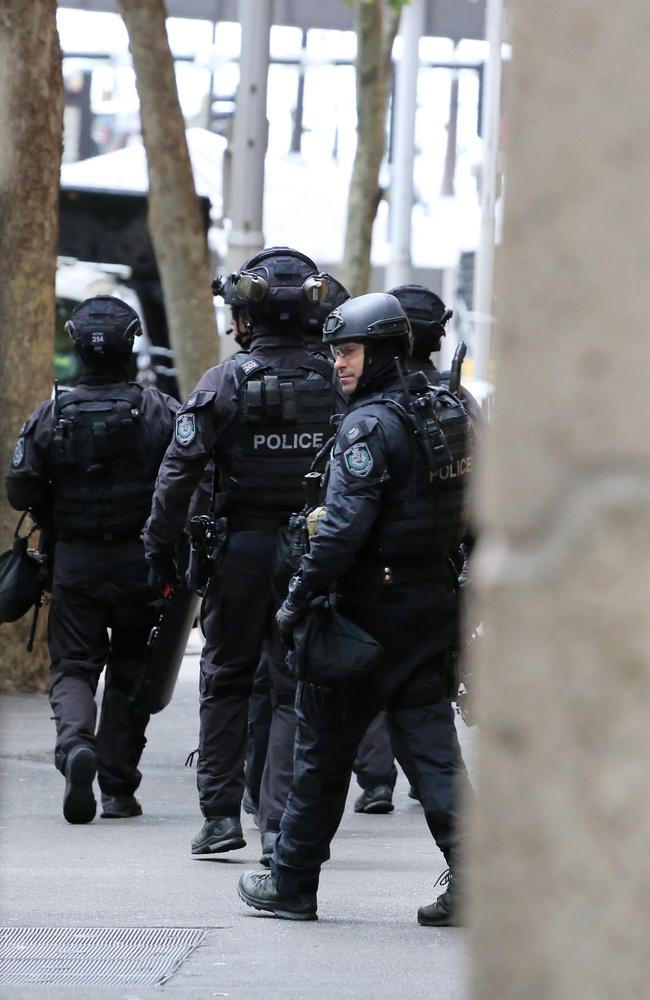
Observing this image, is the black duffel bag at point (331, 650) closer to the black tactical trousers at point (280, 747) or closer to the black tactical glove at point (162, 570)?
the black tactical trousers at point (280, 747)

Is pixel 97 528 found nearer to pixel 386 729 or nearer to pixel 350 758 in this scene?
pixel 386 729

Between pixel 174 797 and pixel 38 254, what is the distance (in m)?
3.68

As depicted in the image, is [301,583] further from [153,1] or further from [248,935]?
[153,1]

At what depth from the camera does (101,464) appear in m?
7.59

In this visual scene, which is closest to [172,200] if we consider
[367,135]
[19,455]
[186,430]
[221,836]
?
[367,135]

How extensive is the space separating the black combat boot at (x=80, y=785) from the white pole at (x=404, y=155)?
18493 millimetres

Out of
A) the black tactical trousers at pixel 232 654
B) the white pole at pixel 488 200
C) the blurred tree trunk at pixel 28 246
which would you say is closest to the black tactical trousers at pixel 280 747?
the black tactical trousers at pixel 232 654

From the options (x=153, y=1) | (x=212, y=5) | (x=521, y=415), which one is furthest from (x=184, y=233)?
(x=212, y=5)

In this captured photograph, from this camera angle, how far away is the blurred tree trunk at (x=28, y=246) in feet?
34.7

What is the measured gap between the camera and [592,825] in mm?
1822

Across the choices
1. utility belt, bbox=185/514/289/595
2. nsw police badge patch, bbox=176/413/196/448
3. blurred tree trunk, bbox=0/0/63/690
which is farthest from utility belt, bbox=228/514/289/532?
blurred tree trunk, bbox=0/0/63/690

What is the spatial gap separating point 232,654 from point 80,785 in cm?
114

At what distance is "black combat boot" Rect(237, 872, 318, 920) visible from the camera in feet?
18.6

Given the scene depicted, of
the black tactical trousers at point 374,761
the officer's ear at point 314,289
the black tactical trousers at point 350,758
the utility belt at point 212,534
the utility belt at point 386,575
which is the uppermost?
the officer's ear at point 314,289
